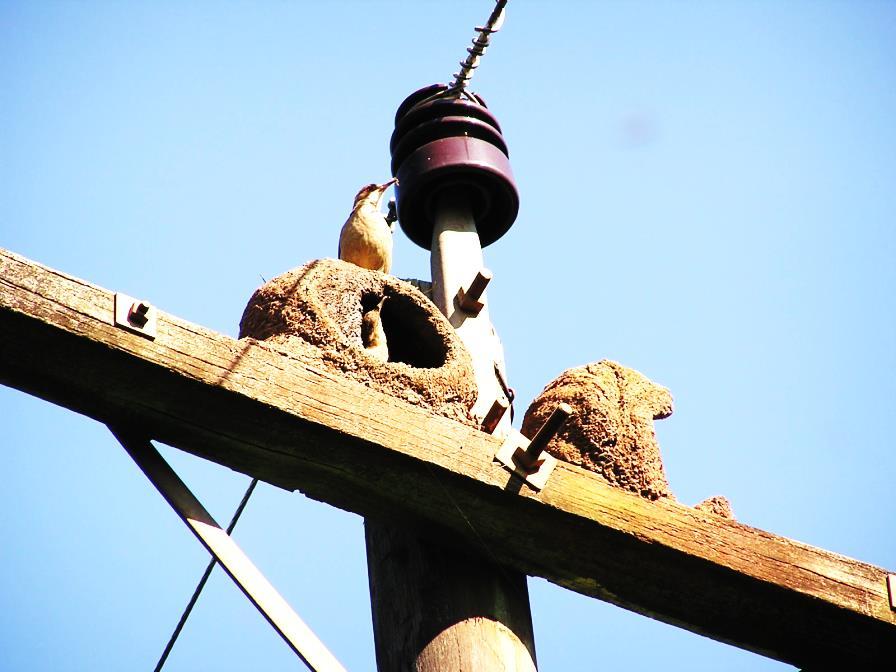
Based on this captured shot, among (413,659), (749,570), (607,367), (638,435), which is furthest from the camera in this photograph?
(607,367)

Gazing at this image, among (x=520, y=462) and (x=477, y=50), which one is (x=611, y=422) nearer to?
(x=520, y=462)

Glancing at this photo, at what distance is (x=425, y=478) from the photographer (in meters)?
2.31

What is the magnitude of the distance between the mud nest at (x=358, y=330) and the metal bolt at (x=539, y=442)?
1.02 feet

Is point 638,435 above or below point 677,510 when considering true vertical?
above

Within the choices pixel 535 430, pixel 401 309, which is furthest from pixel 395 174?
pixel 535 430

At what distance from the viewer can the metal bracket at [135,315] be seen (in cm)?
209

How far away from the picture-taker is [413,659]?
228 centimetres

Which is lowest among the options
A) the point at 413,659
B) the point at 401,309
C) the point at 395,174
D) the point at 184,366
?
the point at 413,659

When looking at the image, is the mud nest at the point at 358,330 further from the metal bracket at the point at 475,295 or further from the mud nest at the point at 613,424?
the metal bracket at the point at 475,295

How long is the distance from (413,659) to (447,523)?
1.01 ft

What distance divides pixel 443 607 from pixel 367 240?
1.59 m

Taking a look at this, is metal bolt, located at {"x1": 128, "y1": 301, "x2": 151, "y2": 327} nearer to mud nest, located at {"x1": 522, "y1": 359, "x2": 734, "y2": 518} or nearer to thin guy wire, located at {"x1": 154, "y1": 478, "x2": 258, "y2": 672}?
thin guy wire, located at {"x1": 154, "y1": 478, "x2": 258, "y2": 672}

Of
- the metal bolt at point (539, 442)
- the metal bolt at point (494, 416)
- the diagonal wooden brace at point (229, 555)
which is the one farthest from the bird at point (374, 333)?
the diagonal wooden brace at point (229, 555)

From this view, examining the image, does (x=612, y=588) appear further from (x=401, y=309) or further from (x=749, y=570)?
(x=401, y=309)
